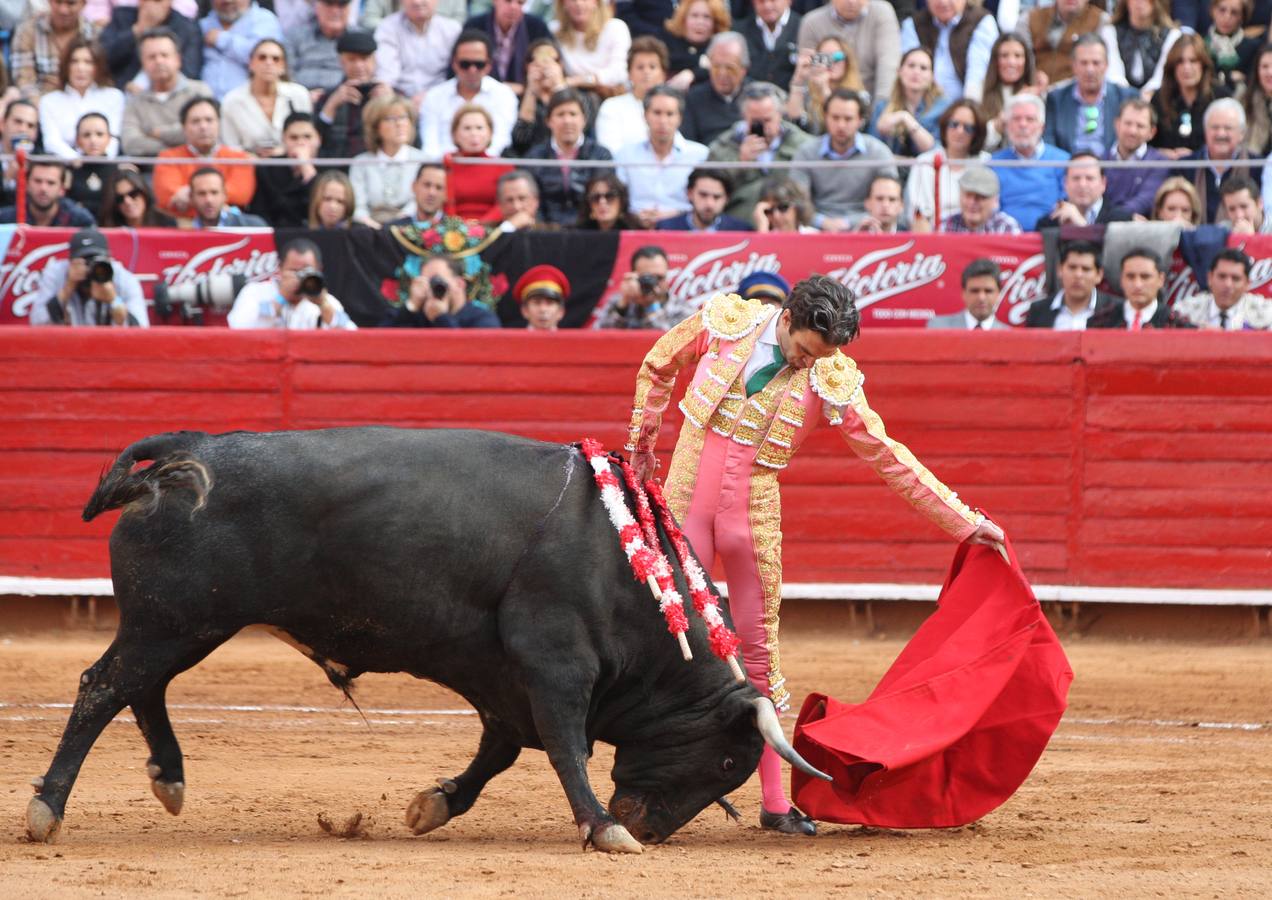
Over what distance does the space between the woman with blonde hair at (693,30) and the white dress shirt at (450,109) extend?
1.13m

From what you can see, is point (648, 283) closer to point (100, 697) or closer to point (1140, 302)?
point (1140, 302)

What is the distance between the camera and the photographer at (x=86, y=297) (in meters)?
9.12

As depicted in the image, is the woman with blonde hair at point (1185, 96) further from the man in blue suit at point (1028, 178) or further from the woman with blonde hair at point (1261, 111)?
the man in blue suit at point (1028, 178)

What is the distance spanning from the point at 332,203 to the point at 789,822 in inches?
195

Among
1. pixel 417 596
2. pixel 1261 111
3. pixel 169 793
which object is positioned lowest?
pixel 169 793

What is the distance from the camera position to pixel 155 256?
9180 millimetres

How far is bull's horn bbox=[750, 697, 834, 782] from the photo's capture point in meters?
4.77

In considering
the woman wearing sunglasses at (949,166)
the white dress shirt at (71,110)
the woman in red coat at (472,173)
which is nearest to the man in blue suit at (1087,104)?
the woman wearing sunglasses at (949,166)

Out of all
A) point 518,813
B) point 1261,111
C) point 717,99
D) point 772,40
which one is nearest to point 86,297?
point 717,99

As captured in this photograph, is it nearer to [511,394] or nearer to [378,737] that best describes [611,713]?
[378,737]

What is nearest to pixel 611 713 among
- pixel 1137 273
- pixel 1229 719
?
pixel 1229 719

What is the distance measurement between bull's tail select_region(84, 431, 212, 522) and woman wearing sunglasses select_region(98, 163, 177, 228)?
4825 mm

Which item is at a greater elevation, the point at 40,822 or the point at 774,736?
the point at 774,736

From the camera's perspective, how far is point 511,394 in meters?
9.23
